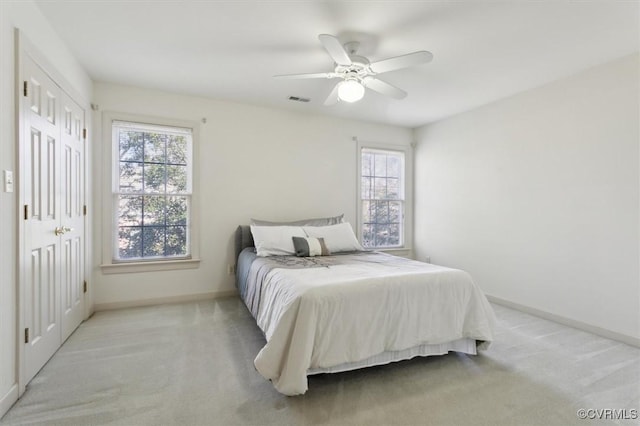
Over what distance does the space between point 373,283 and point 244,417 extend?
109cm

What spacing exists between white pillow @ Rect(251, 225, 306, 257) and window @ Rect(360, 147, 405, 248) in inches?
61.4

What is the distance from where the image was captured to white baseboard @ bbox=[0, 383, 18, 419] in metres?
1.65

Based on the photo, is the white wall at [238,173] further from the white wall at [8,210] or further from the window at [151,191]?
the white wall at [8,210]

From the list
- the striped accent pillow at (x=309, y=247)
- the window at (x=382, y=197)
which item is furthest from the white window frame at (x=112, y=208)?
the window at (x=382, y=197)

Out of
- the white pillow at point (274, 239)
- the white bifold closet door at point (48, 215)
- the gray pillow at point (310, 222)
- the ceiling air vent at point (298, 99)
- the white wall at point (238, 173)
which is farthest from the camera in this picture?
the gray pillow at point (310, 222)

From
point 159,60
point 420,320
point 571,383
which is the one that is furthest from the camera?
point 159,60

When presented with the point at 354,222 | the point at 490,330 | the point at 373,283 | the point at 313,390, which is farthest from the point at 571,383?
the point at 354,222

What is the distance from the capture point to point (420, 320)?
2152 mm

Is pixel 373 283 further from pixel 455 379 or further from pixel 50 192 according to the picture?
pixel 50 192

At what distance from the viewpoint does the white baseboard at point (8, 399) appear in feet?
5.41

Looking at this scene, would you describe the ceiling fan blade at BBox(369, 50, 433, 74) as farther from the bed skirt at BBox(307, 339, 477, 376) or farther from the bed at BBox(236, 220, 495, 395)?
the bed skirt at BBox(307, 339, 477, 376)

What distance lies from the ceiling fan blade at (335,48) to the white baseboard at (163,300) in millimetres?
3021
